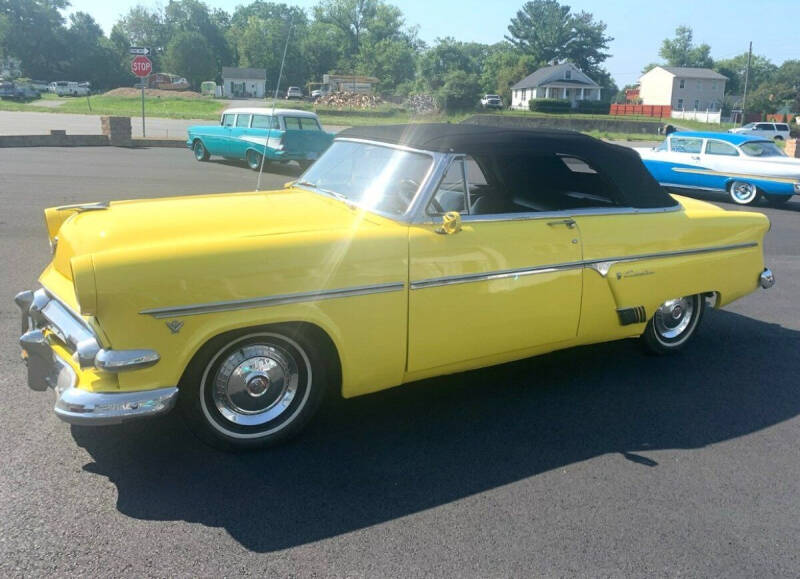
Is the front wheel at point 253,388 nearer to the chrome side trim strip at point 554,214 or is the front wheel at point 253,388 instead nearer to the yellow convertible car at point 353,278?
the yellow convertible car at point 353,278

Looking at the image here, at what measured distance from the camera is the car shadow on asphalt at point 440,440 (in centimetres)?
306

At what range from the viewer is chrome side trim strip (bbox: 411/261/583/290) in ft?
12.0

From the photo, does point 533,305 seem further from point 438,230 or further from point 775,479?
Result: point 775,479

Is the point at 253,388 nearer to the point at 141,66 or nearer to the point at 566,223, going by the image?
the point at 566,223

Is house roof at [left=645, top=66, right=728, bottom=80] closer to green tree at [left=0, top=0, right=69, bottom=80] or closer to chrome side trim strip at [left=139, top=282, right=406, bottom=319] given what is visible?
green tree at [left=0, top=0, right=69, bottom=80]

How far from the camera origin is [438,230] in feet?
12.3

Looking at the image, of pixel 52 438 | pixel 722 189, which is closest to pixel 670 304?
pixel 52 438

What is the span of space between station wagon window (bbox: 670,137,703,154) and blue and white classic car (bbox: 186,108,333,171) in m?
8.28

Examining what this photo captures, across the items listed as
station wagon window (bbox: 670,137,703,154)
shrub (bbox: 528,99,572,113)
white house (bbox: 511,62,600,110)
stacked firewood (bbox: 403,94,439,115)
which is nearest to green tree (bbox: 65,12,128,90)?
stacked firewood (bbox: 403,94,439,115)

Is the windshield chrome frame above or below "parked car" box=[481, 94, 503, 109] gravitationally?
below

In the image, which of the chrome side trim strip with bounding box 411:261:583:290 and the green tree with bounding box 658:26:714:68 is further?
the green tree with bounding box 658:26:714:68

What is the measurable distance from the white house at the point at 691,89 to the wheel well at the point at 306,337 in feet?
315

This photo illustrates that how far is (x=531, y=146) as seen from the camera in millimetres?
4348

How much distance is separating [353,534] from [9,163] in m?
16.4
